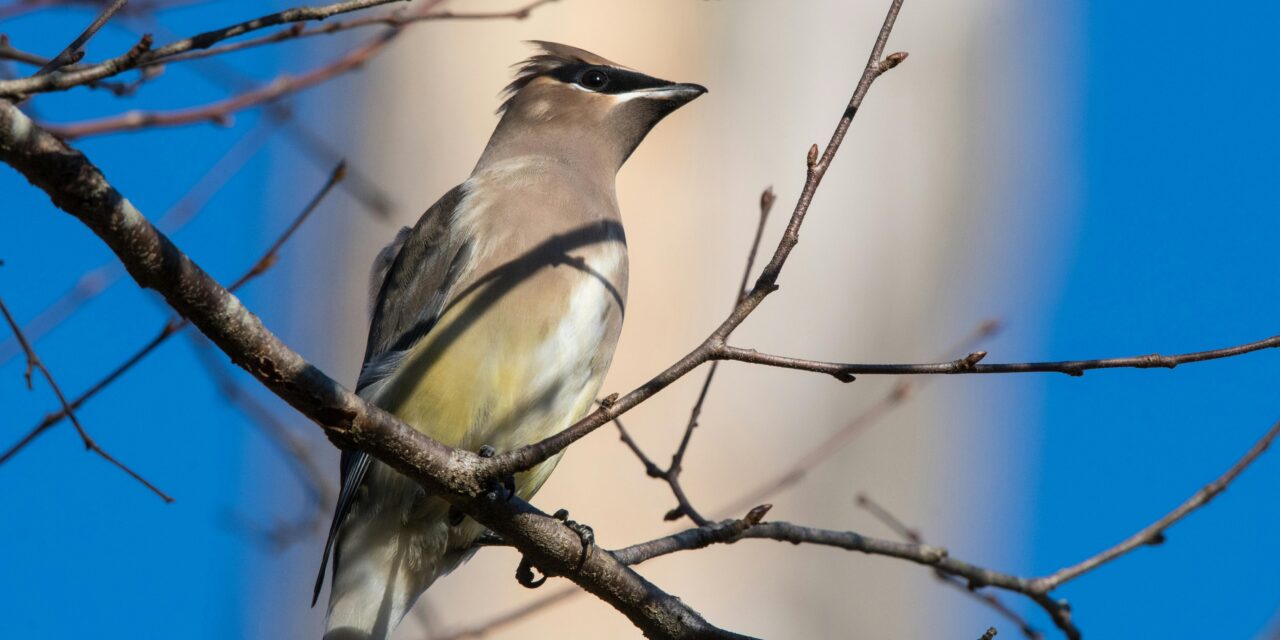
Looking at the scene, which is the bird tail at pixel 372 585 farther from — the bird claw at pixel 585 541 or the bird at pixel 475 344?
the bird claw at pixel 585 541

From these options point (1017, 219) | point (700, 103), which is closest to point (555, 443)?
point (700, 103)

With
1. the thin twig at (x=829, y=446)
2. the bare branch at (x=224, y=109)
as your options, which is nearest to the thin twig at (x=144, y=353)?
the bare branch at (x=224, y=109)

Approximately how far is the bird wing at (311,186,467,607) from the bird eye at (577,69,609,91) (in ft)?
2.21

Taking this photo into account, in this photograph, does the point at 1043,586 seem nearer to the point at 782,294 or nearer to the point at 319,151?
the point at 319,151

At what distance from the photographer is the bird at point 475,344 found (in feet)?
12.9

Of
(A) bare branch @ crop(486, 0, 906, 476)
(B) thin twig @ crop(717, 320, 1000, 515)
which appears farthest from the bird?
(B) thin twig @ crop(717, 320, 1000, 515)

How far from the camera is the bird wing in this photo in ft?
13.3

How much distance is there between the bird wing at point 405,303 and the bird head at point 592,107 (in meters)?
0.47

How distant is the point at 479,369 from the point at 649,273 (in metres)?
2.42

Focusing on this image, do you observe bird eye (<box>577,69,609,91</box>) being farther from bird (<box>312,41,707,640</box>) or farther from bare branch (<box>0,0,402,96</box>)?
bare branch (<box>0,0,402,96</box>)

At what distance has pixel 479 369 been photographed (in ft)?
12.8

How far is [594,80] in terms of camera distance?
497 centimetres

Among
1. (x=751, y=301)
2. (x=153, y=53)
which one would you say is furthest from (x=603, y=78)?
(x=153, y=53)

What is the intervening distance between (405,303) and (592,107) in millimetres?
1020
